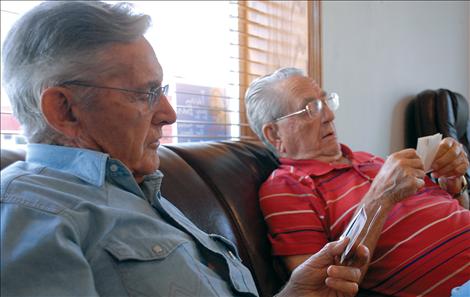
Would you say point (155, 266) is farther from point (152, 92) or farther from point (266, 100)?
point (266, 100)

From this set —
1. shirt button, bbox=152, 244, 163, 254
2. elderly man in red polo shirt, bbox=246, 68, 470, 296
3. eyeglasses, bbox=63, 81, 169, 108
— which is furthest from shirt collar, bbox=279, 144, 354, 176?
shirt button, bbox=152, 244, 163, 254

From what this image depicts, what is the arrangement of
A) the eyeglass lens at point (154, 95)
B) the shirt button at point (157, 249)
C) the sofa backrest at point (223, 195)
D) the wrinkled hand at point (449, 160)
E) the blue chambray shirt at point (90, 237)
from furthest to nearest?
the wrinkled hand at point (449, 160), the sofa backrest at point (223, 195), the eyeglass lens at point (154, 95), the shirt button at point (157, 249), the blue chambray shirt at point (90, 237)

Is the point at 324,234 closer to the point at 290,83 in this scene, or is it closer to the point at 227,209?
the point at 227,209

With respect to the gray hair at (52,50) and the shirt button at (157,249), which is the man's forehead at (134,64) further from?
the shirt button at (157,249)

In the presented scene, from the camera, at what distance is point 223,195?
1.24 m

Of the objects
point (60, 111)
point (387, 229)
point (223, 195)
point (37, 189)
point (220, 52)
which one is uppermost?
point (220, 52)

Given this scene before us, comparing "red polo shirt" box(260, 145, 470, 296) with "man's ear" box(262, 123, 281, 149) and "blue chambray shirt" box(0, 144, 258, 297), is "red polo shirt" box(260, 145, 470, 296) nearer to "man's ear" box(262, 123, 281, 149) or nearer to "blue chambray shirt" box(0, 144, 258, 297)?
"man's ear" box(262, 123, 281, 149)

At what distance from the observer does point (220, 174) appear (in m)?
1.29

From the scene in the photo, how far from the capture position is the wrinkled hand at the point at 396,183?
1.20m

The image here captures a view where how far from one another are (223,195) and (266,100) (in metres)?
0.43

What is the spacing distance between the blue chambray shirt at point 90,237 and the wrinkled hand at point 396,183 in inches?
21.1

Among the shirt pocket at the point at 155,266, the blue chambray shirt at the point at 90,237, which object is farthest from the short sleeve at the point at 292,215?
the shirt pocket at the point at 155,266

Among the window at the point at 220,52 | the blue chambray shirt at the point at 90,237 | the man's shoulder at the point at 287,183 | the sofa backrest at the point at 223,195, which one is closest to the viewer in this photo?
the blue chambray shirt at the point at 90,237

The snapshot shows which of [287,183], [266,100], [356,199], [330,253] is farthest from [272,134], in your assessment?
[330,253]
